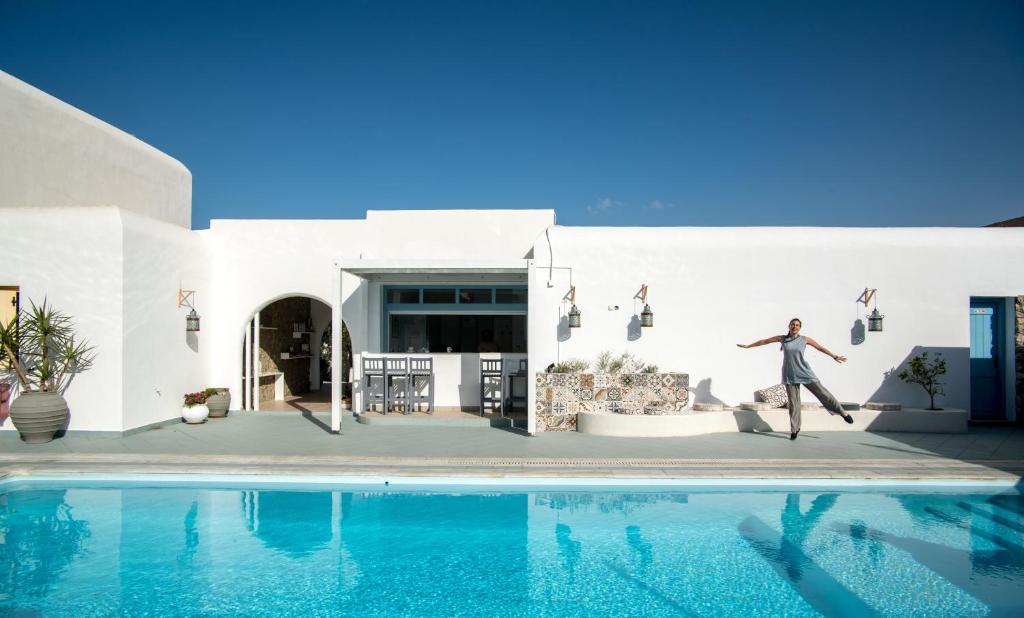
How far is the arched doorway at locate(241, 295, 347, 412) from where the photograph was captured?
1134cm

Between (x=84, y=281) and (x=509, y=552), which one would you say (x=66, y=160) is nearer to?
(x=84, y=281)

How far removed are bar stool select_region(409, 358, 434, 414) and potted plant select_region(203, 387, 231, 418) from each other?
3.34m

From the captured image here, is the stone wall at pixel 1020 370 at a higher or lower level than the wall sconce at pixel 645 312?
lower

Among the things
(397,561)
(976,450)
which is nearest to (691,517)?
(397,561)

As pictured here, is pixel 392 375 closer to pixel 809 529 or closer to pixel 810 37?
pixel 809 529

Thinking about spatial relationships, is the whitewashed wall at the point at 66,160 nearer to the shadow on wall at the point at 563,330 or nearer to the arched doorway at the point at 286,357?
the arched doorway at the point at 286,357

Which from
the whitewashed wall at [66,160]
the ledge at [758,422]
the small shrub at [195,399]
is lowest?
the ledge at [758,422]

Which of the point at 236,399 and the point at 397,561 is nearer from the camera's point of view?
the point at 397,561

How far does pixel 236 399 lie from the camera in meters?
11.0

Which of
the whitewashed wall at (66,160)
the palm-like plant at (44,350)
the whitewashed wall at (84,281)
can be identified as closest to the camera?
the palm-like plant at (44,350)

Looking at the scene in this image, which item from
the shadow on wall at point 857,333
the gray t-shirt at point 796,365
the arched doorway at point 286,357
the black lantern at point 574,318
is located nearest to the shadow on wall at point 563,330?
the black lantern at point 574,318

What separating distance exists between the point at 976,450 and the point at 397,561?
25.4ft

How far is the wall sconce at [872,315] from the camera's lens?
31.9 feet

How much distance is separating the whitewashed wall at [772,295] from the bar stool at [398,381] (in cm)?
234
